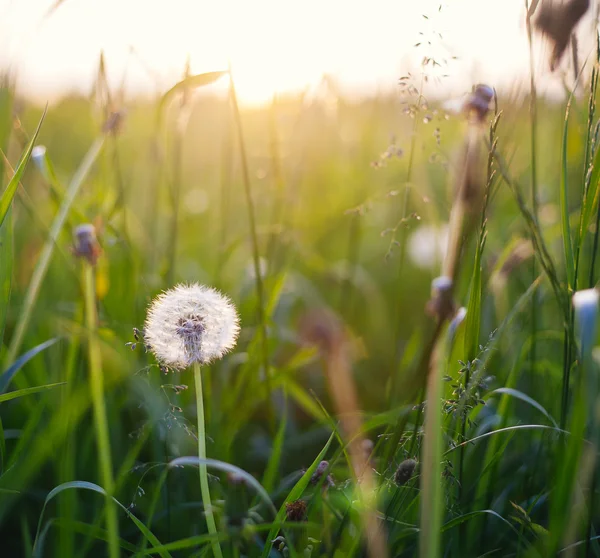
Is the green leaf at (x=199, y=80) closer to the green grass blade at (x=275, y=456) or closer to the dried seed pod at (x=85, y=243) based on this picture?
the dried seed pod at (x=85, y=243)

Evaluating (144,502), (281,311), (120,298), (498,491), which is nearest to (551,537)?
(498,491)

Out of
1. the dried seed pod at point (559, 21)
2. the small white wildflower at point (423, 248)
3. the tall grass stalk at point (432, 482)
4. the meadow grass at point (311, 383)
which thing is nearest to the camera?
the tall grass stalk at point (432, 482)

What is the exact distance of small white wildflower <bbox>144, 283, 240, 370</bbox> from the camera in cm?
89

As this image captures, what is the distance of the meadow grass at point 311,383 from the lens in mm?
806

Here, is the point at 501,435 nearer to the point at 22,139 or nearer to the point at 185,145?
the point at 22,139

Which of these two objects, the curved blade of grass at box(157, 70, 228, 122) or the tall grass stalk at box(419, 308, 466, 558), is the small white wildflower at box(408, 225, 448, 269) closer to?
the curved blade of grass at box(157, 70, 228, 122)

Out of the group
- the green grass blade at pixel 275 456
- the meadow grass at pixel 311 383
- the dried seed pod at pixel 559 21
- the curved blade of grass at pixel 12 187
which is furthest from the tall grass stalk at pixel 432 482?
the curved blade of grass at pixel 12 187

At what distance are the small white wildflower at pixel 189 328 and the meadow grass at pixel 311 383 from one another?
44 mm

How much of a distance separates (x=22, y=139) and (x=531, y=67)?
1068 millimetres

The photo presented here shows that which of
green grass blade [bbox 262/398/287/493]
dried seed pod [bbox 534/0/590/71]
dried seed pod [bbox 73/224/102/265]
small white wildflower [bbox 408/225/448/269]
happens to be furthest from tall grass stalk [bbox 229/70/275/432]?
small white wildflower [bbox 408/225/448/269]

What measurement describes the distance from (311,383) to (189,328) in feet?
3.84

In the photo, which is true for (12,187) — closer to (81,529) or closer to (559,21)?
(81,529)

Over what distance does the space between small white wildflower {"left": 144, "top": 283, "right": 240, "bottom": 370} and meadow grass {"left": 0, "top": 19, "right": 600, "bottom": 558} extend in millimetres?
44

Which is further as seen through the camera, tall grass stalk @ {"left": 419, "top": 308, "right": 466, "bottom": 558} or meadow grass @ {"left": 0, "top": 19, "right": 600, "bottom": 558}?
meadow grass @ {"left": 0, "top": 19, "right": 600, "bottom": 558}
